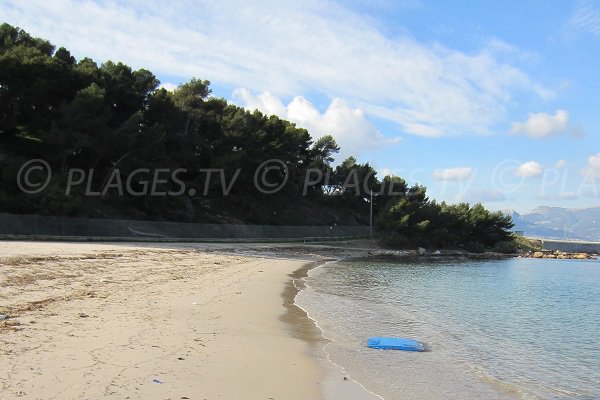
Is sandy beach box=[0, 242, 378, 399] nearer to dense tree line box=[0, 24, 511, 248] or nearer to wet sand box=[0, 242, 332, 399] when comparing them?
wet sand box=[0, 242, 332, 399]

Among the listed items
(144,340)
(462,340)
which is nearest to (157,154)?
(462,340)

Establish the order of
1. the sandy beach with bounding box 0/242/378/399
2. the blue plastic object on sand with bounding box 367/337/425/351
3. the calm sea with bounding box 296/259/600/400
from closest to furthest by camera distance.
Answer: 1. the sandy beach with bounding box 0/242/378/399
2. the calm sea with bounding box 296/259/600/400
3. the blue plastic object on sand with bounding box 367/337/425/351

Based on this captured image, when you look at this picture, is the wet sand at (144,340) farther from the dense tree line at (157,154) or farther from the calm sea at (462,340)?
the dense tree line at (157,154)

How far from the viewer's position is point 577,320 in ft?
57.4

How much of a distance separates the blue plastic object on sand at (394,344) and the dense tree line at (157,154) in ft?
109

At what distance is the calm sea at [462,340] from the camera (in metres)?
8.34

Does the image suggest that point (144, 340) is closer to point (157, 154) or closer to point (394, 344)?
point (394, 344)

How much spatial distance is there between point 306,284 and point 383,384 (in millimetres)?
15621

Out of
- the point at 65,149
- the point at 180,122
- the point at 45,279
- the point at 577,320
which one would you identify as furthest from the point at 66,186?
the point at 577,320

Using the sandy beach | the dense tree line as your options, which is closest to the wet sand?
the sandy beach

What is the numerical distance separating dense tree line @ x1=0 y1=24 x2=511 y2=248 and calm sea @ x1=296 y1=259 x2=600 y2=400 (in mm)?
29240

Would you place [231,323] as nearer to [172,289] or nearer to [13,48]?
[172,289]

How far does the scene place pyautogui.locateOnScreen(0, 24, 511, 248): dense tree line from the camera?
143 ft

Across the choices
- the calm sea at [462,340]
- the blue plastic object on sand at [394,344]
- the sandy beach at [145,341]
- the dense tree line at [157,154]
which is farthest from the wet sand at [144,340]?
the dense tree line at [157,154]
